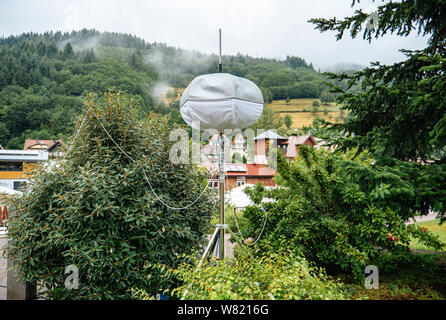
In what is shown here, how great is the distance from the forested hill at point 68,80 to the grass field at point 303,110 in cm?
280

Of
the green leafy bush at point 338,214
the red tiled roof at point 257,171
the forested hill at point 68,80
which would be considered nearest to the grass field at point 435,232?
the green leafy bush at point 338,214

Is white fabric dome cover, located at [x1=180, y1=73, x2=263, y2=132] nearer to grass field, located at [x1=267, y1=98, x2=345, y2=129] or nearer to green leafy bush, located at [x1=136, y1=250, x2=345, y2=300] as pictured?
green leafy bush, located at [x1=136, y1=250, x2=345, y2=300]

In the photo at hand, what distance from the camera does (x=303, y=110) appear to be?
81.2m

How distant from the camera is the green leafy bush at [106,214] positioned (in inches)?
117

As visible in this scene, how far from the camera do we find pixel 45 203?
329 centimetres

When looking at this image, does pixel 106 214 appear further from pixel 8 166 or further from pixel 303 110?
pixel 303 110

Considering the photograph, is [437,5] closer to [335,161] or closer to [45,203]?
[335,161]

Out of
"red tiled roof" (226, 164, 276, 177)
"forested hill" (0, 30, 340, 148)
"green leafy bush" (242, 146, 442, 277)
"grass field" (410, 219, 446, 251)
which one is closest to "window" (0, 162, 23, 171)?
"forested hill" (0, 30, 340, 148)

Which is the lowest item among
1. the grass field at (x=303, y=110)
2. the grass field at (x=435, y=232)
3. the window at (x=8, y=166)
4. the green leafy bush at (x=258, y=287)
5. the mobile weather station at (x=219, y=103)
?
the grass field at (x=435, y=232)

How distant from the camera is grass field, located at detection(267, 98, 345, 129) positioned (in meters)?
74.6

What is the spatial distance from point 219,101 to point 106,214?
1.71m

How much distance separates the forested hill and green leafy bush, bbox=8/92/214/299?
1635cm

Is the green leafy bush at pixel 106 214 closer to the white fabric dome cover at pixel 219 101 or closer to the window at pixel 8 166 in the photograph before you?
the white fabric dome cover at pixel 219 101
